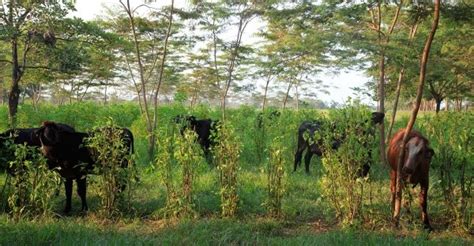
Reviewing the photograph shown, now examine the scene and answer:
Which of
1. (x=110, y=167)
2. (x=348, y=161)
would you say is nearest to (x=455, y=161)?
(x=348, y=161)

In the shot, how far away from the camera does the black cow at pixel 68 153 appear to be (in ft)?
19.9

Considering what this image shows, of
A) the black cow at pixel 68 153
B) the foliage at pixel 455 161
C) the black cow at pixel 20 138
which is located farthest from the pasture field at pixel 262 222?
the black cow at pixel 20 138

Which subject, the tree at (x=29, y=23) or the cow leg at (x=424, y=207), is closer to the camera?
the cow leg at (x=424, y=207)

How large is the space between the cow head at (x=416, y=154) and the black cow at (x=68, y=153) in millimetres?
3690

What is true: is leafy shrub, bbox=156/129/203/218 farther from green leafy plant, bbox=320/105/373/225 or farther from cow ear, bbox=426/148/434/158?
cow ear, bbox=426/148/434/158

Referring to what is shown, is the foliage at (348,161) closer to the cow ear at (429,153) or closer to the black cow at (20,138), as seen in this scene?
the cow ear at (429,153)

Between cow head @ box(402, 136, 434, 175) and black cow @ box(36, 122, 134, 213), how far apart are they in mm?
3690

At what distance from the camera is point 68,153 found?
619 centimetres

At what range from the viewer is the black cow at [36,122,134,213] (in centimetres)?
608

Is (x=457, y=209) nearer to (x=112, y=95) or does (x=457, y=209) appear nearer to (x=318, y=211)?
(x=318, y=211)

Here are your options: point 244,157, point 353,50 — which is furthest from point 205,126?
point 353,50

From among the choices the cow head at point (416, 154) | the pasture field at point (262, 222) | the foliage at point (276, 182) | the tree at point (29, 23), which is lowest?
the pasture field at point (262, 222)

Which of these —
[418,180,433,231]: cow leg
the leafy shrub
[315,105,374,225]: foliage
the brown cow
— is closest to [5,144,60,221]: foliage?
the leafy shrub

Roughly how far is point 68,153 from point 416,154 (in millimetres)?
4700
